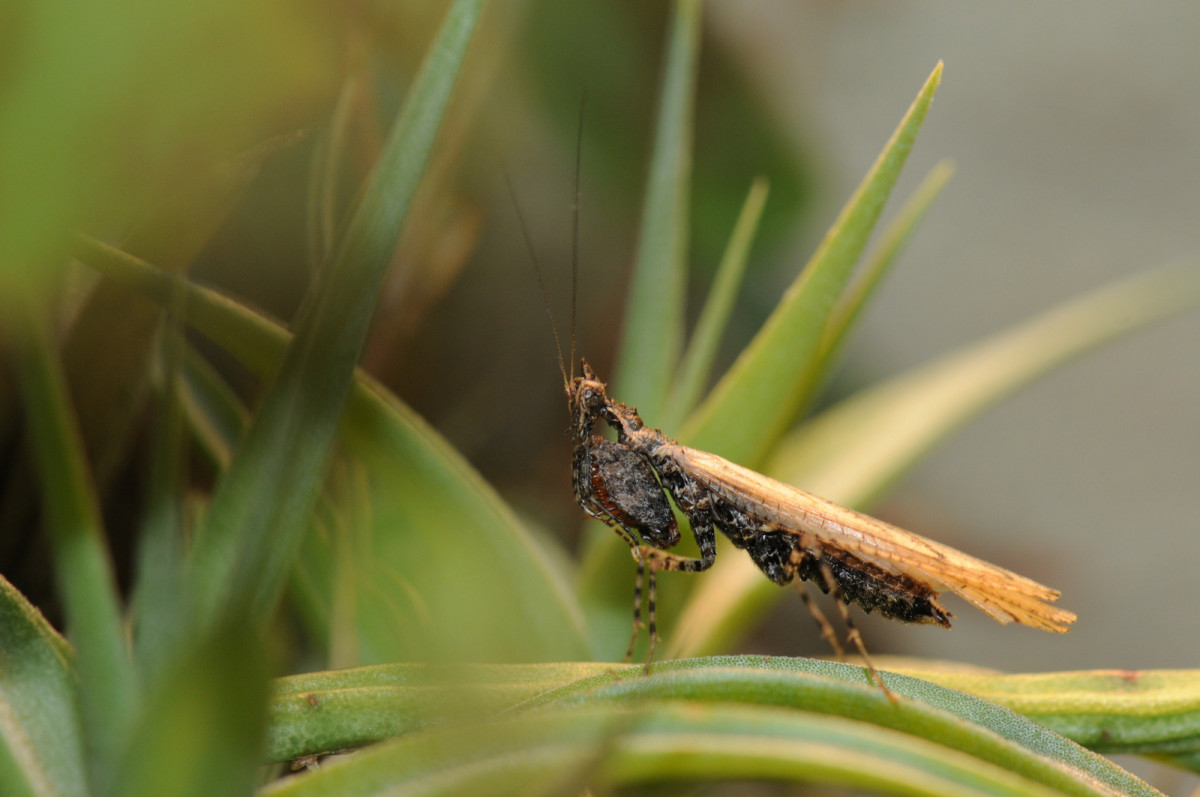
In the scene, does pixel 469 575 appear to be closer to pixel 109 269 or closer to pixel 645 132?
pixel 109 269

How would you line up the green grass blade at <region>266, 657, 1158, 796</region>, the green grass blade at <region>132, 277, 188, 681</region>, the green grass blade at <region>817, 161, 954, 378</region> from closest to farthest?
the green grass blade at <region>266, 657, 1158, 796</region> → the green grass blade at <region>132, 277, 188, 681</region> → the green grass blade at <region>817, 161, 954, 378</region>

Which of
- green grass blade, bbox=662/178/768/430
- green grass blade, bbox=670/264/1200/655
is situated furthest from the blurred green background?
green grass blade, bbox=670/264/1200/655

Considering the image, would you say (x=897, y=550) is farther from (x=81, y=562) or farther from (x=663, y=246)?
(x=81, y=562)

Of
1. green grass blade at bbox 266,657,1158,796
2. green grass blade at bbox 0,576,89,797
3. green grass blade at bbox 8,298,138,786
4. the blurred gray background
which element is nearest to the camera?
green grass blade at bbox 266,657,1158,796

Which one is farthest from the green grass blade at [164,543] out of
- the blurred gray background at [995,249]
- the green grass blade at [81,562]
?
the blurred gray background at [995,249]

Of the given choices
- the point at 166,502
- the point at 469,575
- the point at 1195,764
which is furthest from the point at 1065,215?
the point at 166,502

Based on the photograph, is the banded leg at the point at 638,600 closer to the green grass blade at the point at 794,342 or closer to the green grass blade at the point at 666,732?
the green grass blade at the point at 794,342

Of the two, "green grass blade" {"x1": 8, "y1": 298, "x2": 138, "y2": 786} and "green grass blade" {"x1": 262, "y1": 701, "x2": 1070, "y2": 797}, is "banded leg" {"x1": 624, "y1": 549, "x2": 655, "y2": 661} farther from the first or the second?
"green grass blade" {"x1": 8, "y1": 298, "x2": 138, "y2": 786}
